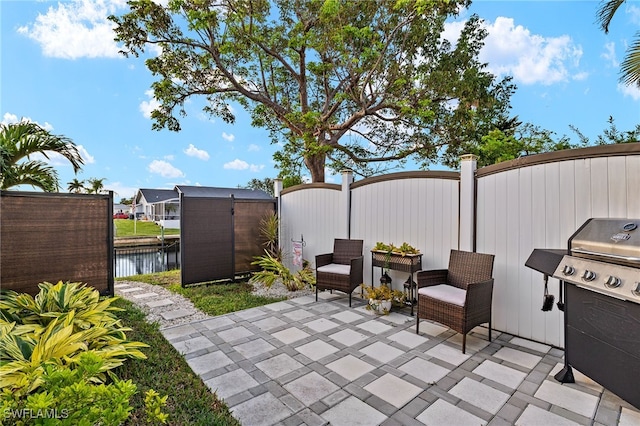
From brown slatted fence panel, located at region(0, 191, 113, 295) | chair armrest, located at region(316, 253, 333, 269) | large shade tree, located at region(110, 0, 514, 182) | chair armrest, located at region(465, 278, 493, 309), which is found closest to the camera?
chair armrest, located at region(465, 278, 493, 309)

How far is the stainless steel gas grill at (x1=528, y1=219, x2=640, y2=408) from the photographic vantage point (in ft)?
6.46

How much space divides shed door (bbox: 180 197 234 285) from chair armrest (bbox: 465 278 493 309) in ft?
15.7

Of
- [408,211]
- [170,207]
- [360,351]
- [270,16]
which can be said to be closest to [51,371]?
[360,351]

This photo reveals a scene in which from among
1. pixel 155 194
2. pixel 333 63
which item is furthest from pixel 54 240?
pixel 155 194

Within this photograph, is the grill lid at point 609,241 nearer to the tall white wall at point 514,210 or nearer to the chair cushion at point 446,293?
the tall white wall at point 514,210

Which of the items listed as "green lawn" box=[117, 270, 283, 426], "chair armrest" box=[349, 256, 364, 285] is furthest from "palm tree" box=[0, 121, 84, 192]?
"chair armrest" box=[349, 256, 364, 285]

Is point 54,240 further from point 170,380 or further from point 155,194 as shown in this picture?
point 155,194

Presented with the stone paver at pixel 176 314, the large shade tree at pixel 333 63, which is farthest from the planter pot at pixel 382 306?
the large shade tree at pixel 333 63

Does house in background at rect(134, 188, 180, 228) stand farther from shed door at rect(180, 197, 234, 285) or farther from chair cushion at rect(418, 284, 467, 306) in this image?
chair cushion at rect(418, 284, 467, 306)

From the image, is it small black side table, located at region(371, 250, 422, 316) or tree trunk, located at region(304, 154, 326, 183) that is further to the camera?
tree trunk, located at region(304, 154, 326, 183)

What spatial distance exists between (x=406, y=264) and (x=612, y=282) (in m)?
2.39

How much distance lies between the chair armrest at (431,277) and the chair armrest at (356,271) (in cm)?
124

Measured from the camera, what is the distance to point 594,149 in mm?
3016

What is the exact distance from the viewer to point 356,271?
15.5 feet
